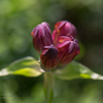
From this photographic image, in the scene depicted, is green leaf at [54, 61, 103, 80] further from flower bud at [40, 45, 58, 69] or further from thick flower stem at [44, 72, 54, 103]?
flower bud at [40, 45, 58, 69]

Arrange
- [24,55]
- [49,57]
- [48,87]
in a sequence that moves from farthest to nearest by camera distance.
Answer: [24,55], [48,87], [49,57]

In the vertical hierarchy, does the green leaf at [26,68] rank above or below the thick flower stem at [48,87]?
above

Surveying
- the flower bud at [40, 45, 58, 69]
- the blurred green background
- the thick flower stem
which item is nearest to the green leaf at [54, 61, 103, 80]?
the thick flower stem

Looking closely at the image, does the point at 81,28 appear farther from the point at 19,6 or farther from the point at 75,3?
the point at 19,6

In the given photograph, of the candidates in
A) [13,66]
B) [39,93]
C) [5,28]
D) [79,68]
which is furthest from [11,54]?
[79,68]

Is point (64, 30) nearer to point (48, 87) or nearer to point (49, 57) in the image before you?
point (49, 57)

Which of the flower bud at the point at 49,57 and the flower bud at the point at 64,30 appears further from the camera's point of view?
the flower bud at the point at 64,30

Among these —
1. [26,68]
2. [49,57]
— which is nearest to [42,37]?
[49,57]

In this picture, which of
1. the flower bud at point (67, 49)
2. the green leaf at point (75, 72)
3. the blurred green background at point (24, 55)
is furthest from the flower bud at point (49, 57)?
the blurred green background at point (24, 55)

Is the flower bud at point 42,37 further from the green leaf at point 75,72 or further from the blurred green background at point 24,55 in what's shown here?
the blurred green background at point 24,55
